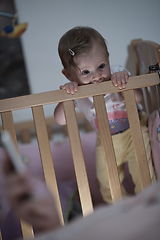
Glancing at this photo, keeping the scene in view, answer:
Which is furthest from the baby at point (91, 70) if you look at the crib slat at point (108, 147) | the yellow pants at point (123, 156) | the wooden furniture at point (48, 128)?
the wooden furniture at point (48, 128)

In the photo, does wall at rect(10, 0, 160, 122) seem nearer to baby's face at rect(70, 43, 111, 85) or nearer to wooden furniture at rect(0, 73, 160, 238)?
baby's face at rect(70, 43, 111, 85)

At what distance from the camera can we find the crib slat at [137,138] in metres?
0.72

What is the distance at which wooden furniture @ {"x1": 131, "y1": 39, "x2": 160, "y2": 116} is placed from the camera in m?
0.98

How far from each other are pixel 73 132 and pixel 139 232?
1.51ft

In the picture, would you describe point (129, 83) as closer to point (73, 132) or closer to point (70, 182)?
point (73, 132)

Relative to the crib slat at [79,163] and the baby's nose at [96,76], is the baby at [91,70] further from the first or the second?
the crib slat at [79,163]

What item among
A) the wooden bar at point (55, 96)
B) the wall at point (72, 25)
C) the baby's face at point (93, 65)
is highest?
the wall at point (72, 25)

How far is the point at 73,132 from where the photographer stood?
71 cm

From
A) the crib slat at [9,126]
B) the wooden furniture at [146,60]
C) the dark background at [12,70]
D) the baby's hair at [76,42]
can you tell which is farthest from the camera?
the dark background at [12,70]

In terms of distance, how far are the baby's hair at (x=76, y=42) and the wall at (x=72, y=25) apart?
1.45 feet

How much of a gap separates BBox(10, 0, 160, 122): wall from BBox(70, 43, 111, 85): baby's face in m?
0.48

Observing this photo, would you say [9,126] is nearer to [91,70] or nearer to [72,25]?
[91,70]

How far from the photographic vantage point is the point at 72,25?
1393mm

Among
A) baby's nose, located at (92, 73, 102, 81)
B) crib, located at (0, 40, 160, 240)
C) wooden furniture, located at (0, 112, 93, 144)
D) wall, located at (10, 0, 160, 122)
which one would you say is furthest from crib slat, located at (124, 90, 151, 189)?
wooden furniture, located at (0, 112, 93, 144)
